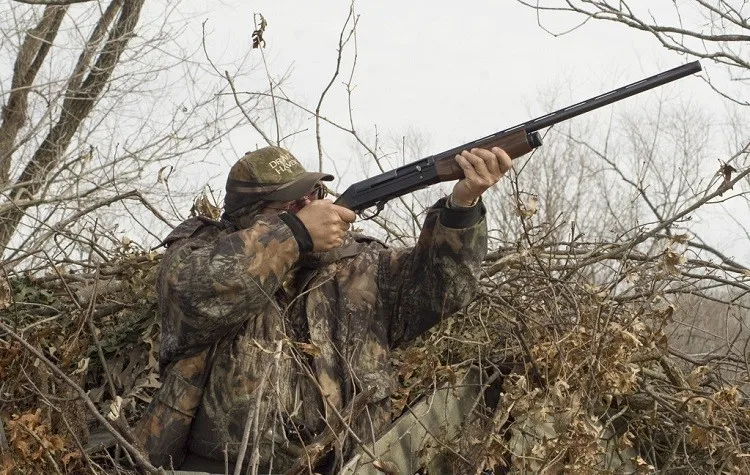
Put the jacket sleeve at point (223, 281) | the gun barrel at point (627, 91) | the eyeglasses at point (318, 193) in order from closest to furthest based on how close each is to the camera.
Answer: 1. the jacket sleeve at point (223, 281)
2. the gun barrel at point (627, 91)
3. the eyeglasses at point (318, 193)

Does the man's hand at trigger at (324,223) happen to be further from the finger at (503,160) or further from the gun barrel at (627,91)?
the gun barrel at (627,91)

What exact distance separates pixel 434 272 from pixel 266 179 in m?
0.82

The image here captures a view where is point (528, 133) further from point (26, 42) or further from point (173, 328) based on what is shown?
point (26, 42)

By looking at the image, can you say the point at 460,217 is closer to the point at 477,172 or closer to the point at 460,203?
the point at 460,203

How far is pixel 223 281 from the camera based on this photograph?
13.4 ft

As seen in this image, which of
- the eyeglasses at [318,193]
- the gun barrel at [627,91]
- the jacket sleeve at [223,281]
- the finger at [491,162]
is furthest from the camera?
the eyeglasses at [318,193]

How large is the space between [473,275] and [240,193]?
3.46 ft

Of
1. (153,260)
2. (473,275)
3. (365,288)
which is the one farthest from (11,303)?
(473,275)

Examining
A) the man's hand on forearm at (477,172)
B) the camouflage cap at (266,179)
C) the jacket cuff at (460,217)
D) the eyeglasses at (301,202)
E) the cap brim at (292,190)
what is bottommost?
the jacket cuff at (460,217)

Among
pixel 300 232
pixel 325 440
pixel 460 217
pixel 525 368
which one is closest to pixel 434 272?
pixel 460 217

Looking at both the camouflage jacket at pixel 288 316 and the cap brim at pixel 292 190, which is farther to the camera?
the cap brim at pixel 292 190

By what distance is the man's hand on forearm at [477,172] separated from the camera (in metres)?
4.18

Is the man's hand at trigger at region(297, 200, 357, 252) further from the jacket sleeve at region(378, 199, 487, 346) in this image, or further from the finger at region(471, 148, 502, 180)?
the finger at region(471, 148, 502, 180)

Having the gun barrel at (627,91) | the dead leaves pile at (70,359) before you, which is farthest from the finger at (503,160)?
the dead leaves pile at (70,359)
